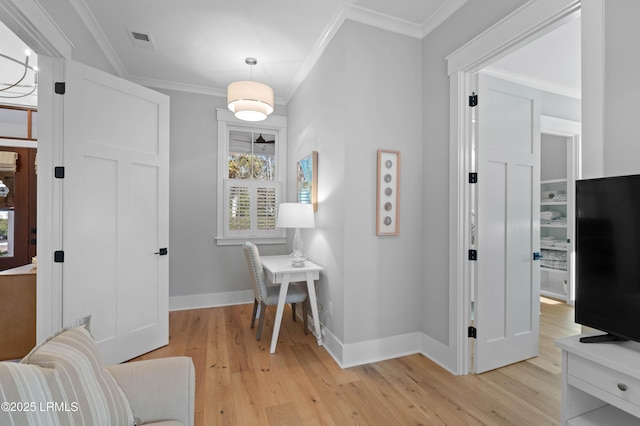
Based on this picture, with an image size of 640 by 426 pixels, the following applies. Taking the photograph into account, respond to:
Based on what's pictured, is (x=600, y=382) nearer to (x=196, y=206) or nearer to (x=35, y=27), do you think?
(x=35, y=27)

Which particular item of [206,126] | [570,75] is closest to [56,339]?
[206,126]

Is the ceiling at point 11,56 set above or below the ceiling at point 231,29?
below

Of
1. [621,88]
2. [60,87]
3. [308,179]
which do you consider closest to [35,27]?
[60,87]

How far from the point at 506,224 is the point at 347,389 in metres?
1.80

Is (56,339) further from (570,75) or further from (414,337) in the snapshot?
Result: (570,75)

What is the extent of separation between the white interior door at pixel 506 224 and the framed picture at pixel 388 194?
647mm

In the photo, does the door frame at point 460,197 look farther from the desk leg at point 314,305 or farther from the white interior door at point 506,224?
the desk leg at point 314,305

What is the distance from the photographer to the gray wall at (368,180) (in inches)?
101

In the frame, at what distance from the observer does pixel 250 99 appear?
9.81 feet

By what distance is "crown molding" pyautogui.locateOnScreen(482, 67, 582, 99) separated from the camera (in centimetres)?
328

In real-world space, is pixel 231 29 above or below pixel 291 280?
above

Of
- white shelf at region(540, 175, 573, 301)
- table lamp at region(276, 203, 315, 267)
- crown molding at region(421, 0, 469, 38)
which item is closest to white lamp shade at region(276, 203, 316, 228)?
table lamp at region(276, 203, 315, 267)

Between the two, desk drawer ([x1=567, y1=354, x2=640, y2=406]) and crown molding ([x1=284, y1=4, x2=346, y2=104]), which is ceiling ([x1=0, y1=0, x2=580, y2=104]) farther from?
desk drawer ([x1=567, y1=354, x2=640, y2=406])

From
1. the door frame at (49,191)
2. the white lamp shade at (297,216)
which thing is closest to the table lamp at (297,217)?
the white lamp shade at (297,216)
